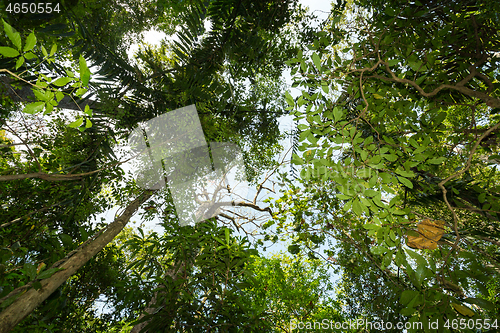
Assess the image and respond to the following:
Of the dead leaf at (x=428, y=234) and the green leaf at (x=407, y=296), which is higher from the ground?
the green leaf at (x=407, y=296)

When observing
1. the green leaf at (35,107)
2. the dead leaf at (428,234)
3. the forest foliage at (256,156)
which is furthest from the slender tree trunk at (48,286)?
the dead leaf at (428,234)

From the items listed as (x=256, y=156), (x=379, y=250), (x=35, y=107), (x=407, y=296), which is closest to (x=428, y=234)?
(x=379, y=250)

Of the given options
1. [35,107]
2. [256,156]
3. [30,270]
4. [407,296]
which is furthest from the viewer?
[256,156]

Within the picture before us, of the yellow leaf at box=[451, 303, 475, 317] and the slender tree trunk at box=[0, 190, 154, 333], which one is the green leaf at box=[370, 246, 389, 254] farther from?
the slender tree trunk at box=[0, 190, 154, 333]

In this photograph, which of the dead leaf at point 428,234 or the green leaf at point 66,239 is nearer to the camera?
the dead leaf at point 428,234

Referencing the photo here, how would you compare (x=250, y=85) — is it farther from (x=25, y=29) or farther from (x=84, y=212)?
(x=84, y=212)

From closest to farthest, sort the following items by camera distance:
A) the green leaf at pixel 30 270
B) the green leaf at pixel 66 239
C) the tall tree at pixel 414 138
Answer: the tall tree at pixel 414 138 < the green leaf at pixel 30 270 < the green leaf at pixel 66 239

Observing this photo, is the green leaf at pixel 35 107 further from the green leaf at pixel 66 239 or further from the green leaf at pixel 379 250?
the green leaf at pixel 66 239

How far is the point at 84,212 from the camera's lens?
2887mm

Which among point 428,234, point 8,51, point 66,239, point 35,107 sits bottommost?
point 428,234

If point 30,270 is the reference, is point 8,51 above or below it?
above

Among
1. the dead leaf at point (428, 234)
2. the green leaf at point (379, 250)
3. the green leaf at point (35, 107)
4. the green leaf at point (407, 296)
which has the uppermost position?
the green leaf at point (35, 107)

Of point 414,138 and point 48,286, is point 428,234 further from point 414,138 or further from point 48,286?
point 48,286

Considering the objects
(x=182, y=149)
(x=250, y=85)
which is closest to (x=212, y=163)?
(x=182, y=149)
